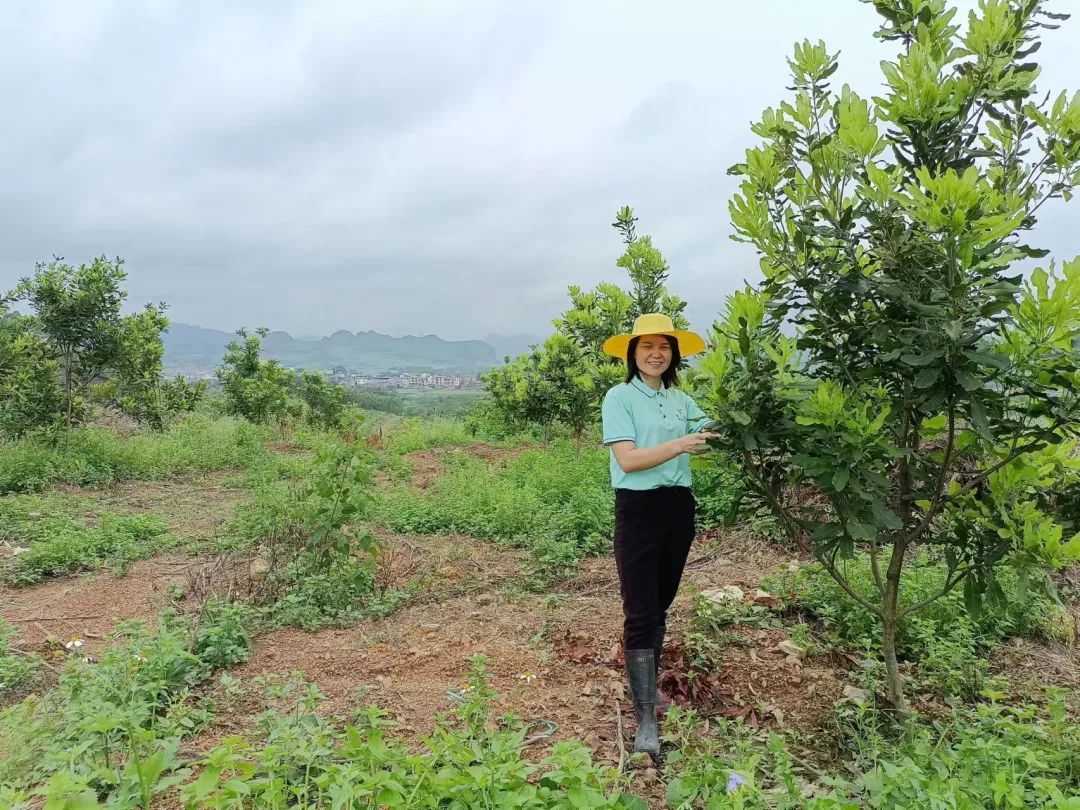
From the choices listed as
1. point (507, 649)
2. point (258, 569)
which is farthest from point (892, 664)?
point (258, 569)

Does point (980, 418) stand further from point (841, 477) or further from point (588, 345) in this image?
point (588, 345)

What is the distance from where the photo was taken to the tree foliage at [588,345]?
8477mm

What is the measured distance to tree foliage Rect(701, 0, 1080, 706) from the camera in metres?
2.13

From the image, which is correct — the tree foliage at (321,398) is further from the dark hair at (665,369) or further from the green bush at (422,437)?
the dark hair at (665,369)

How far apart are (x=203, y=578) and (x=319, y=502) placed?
976 mm

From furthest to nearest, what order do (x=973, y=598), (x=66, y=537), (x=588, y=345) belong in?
(x=588, y=345), (x=66, y=537), (x=973, y=598)

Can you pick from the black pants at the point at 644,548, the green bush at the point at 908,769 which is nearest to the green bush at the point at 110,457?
the black pants at the point at 644,548

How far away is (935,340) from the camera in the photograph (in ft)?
7.06

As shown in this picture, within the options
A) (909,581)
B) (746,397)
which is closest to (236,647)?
(746,397)

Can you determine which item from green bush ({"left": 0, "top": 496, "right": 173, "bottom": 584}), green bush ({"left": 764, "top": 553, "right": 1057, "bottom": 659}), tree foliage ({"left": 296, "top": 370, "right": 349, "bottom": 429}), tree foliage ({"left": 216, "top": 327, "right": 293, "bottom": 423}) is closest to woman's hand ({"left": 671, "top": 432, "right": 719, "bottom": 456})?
green bush ({"left": 764, "top": 553, "right": 1057, "bottom": 659})

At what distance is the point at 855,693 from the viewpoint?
3.14 m

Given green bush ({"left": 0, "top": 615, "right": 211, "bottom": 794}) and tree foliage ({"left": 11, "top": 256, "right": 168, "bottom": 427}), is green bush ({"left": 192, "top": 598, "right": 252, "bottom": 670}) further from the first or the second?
tree foliage ({"left": 11, "top": 256, "right": 168, "bottom": 427})

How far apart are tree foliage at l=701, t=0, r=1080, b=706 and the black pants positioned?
448mm

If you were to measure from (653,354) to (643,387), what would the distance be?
0.52 ft
